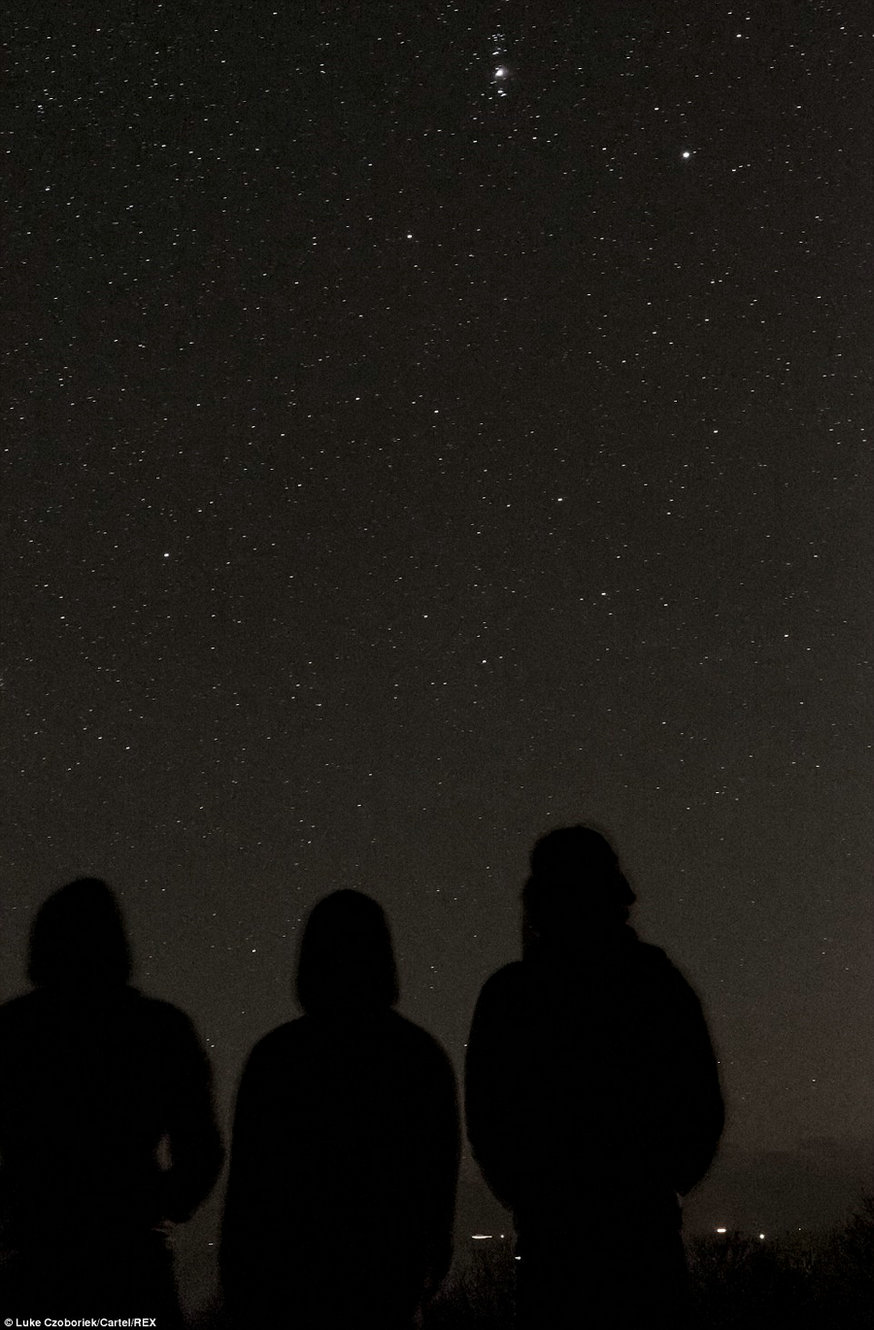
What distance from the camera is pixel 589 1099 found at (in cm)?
208

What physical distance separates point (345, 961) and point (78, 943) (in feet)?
1.79

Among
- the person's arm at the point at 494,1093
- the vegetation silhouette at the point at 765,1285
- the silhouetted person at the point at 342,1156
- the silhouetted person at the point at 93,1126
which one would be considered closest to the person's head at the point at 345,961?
the silhouetted person at the point at 342,1156

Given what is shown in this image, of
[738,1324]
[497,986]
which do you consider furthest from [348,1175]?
[738,1324]

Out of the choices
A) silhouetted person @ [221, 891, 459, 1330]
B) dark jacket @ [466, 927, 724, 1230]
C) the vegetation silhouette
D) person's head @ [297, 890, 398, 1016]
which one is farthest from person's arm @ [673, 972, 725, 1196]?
the vegetation silhouette

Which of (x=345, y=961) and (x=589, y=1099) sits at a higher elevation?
(x=345, y=961)

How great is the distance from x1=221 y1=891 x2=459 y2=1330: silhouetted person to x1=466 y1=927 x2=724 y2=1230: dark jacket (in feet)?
0.46

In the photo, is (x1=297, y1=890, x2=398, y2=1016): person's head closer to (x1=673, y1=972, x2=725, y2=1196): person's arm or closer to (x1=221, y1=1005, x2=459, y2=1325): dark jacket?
(x1=221, y1=1005, x2=459, y2=1325): dark jacket

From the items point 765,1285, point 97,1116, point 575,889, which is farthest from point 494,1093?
point 765,1285

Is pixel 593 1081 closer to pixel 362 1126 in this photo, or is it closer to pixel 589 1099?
pixel 589 1099

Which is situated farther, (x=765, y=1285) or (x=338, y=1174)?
(x=765, y=1285)

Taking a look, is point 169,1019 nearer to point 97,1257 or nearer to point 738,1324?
point 97,1257

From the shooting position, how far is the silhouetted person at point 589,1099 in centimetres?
198

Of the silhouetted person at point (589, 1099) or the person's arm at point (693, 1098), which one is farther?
the person's arm at point (693, 1098)

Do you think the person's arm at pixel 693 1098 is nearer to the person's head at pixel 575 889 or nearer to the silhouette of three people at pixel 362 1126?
the silhouette of three people at pixel 362 1126
